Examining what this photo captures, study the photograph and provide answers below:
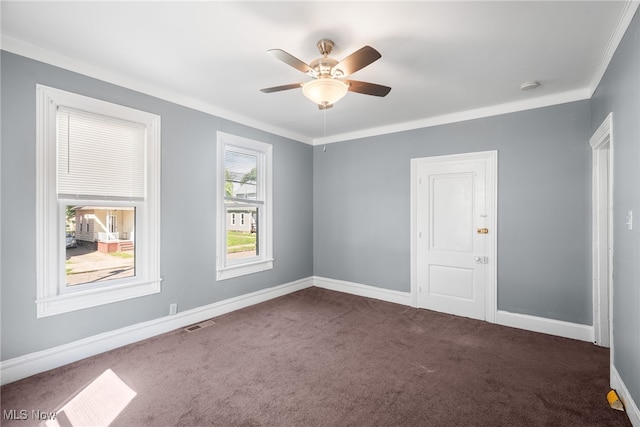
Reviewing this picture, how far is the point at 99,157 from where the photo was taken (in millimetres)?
2855

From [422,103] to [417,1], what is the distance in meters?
1.86

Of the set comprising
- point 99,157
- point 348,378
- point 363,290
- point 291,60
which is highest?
point 291,60

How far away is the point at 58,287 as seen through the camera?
2.61 meters

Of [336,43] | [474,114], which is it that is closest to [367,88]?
[336,43]

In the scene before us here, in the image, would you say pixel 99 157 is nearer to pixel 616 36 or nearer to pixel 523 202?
pixel 616 36

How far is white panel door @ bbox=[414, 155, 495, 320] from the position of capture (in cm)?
380

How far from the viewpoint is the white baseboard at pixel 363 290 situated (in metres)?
4.44

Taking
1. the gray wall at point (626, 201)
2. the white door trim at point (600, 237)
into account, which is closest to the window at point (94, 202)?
the gray wall at point (626, 201)

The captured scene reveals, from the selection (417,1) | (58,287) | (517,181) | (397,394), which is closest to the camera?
(417,1)

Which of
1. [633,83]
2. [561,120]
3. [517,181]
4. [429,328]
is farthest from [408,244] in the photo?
[633,83]

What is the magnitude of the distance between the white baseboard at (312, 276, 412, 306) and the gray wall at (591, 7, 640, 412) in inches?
94.5

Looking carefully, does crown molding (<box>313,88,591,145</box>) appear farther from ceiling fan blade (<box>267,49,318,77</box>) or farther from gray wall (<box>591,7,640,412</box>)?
ceiling fan blade (<box>267,49,318,77</box>)

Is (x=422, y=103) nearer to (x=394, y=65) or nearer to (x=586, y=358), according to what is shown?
(x=394, y=65)

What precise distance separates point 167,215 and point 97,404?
1815mm
